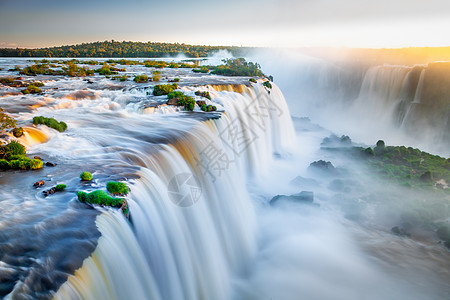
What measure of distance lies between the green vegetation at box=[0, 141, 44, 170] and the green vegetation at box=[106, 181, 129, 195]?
329 centimetres

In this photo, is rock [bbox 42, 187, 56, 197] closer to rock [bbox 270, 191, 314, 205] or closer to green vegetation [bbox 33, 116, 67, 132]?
green vegetation [bbox 33, 116, 67, 132]

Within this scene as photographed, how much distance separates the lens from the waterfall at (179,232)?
574 centimetres

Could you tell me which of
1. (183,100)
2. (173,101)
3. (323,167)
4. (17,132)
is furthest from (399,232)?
(17,132)

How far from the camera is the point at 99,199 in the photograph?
6.87m

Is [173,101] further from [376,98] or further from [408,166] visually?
[376,98]

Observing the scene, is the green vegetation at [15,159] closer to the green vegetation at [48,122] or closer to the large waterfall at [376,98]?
the green vegetation at [48,122]

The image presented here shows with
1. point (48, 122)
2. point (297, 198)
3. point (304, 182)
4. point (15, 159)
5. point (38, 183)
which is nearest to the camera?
point (38, 183)

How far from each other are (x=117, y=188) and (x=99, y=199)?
1.65 feet

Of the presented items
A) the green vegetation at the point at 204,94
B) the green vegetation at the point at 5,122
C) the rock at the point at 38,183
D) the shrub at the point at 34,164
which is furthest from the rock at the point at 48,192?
the green vegetation at the point at 204,94

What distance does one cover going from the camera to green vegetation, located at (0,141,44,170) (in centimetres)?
867

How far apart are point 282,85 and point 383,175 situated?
148ft

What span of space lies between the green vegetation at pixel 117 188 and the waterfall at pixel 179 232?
0.81 feet

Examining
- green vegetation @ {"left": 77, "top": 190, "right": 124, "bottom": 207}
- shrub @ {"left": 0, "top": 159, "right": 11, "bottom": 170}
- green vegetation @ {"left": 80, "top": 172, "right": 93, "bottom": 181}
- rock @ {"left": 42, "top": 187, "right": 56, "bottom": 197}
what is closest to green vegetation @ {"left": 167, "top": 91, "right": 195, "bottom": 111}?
green vegetation @ {"left": 80, "top": 172, "right": 93, "bottom": 181}

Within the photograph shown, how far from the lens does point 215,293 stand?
30.0 feet
